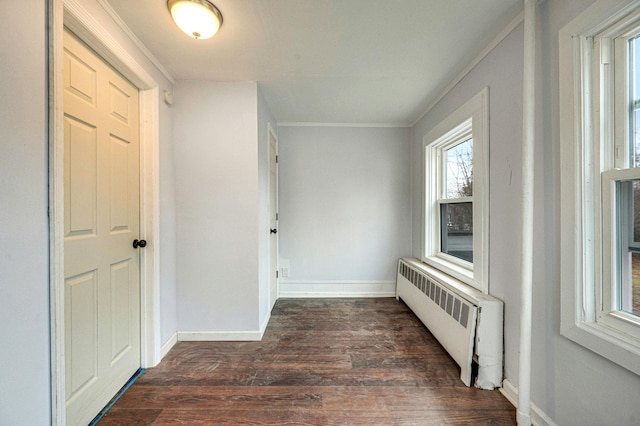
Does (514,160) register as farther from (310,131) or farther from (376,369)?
(310,131)

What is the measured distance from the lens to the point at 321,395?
157cm

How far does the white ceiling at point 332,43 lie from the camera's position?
1.40 m

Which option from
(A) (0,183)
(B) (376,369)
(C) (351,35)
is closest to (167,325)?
(A) (0,183)

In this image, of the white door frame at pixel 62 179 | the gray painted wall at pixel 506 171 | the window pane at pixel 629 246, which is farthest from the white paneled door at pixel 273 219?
the window pane at pixel 629 246

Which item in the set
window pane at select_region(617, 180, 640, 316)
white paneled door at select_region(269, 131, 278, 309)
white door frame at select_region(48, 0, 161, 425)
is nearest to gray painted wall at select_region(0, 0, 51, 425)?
white door frame at select_region(48, 0, 161, 425)

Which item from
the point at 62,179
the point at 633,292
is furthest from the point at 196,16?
→ the point at 633,292

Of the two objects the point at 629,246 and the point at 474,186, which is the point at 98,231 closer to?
the point at 474,186

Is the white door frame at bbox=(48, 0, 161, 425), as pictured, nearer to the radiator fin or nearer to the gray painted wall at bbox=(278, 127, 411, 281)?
the gray painted wall at bbox=(278, 127, 411, 281)

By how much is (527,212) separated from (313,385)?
1.66 meters

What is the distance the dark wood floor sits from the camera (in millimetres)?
1414

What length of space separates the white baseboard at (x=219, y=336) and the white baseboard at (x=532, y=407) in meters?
1.83

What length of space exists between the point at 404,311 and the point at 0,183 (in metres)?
3.13

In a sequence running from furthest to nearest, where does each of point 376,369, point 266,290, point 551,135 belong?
1. point 266,290
2. point 376,369
3. point 551,135

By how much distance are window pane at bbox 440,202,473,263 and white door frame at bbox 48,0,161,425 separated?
2.62m
